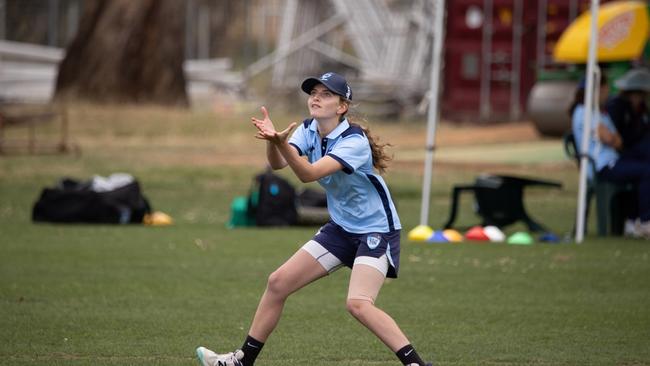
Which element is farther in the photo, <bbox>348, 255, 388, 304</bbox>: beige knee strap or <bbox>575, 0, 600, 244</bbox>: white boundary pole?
<bbox>575, 0, 600, 244</bbox>: white boundary pole

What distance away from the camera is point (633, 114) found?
13.2 meters

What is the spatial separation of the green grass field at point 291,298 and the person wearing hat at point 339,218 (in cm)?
66

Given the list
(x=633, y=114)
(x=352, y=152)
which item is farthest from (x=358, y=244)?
(x=633, y=114)

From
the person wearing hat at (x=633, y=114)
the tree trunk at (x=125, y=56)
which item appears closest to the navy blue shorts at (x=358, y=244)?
the person wearing hat at (x=633, y=114)

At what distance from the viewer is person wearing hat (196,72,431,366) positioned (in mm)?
6406

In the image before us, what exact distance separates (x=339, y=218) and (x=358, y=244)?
181 mm

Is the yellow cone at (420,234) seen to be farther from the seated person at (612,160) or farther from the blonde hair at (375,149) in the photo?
the blonde hair at (375,149)

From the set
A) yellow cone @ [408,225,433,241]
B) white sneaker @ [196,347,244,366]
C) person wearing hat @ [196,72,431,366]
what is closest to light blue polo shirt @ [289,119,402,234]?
person wearing hat @ [196,72,431,366]

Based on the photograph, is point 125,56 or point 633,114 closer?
point 633,114

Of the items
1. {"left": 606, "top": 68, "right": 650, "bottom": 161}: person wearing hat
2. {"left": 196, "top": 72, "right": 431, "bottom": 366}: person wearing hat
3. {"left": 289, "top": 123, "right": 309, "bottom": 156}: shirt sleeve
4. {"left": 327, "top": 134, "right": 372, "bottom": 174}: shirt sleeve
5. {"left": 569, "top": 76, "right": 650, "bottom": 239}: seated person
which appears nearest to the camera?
{"left": 327, "top": 134, "right": 372, "bottom": 174}: shirt sleeve

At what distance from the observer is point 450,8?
3106 cm

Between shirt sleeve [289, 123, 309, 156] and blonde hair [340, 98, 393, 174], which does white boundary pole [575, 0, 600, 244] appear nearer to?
blonde hair [340, 98, 393, 174]

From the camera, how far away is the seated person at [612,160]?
1284cm

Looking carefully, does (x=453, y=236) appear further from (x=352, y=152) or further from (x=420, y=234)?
(x=352, y=152)
